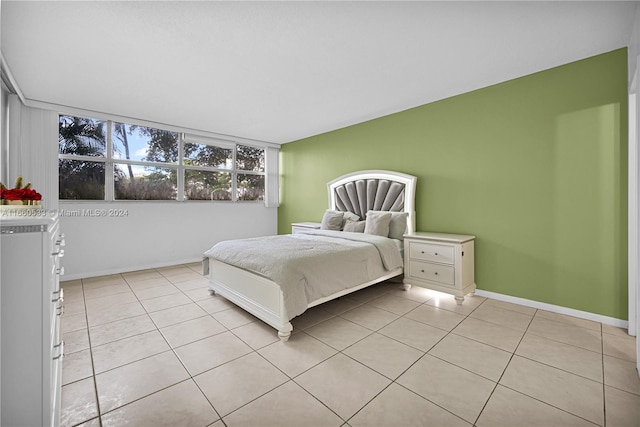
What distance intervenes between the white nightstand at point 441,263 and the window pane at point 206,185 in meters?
3.89

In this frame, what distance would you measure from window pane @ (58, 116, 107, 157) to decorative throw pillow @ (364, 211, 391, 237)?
14.0ft

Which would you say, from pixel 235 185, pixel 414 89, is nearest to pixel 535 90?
pixel 414 89

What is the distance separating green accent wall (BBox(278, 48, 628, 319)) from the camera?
254cm

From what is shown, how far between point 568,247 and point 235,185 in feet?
17.7

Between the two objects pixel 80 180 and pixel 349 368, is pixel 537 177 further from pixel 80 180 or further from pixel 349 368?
pixel 80 180

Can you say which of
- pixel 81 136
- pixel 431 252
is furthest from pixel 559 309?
pixel 81 136

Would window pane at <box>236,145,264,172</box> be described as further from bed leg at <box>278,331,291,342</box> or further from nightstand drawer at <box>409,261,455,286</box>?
bed leg at <box>278,331,291,342</box>

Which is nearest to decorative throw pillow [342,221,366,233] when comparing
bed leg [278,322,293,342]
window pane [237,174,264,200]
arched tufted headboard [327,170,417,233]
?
arched tufted headboard [327,170,417,233]

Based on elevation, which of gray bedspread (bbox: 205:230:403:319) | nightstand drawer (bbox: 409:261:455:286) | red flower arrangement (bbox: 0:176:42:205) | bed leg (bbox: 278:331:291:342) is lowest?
bed leg (bbox: 278:331:291:342)

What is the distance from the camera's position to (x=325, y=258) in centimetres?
268

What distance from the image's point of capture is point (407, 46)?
8.04 feet

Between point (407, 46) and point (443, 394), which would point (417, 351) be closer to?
point (443, 394)

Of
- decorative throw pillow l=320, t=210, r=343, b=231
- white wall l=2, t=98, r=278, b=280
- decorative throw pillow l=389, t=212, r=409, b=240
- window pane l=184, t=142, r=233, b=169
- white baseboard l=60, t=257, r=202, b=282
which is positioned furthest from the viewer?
window pane l=184, t=142, r=233, b=169

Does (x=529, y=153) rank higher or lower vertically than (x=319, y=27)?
lower
